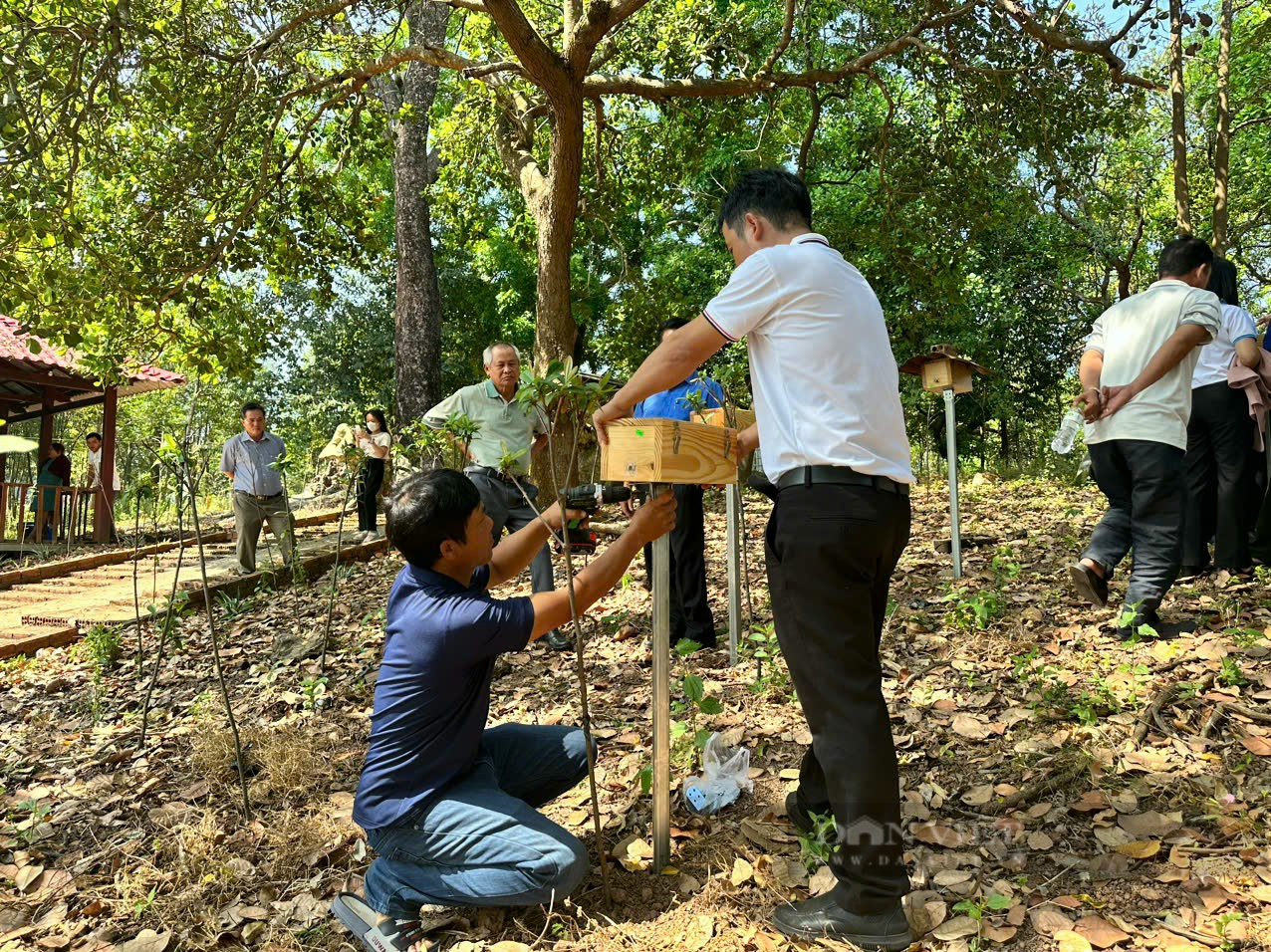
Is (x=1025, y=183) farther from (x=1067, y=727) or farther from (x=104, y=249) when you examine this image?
(x=104, y=249)

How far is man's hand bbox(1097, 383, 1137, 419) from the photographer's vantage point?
13.6ft

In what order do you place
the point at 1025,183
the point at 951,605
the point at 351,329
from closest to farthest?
the point at 951,605
the point at 1025,183
the point at 351,329

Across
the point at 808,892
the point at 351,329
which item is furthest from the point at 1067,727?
the point at 351,329

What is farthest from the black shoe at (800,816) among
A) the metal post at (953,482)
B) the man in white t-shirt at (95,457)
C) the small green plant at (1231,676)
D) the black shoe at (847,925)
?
the man in white t-shirt at (95,457)

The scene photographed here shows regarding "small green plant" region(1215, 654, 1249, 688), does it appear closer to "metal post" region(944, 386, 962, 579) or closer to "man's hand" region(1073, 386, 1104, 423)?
"man's hand" region(1073, 386, 1104, 423)

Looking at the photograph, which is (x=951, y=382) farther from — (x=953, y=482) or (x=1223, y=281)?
(x=1223, y=281)

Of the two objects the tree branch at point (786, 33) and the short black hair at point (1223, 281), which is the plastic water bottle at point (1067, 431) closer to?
the short black hair at point (1223, 281)

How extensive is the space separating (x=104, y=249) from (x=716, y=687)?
594 cm

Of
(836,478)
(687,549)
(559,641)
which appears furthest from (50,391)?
(836,478)

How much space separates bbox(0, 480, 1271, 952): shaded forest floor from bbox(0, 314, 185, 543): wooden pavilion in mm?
8117

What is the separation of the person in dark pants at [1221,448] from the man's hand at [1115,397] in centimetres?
106

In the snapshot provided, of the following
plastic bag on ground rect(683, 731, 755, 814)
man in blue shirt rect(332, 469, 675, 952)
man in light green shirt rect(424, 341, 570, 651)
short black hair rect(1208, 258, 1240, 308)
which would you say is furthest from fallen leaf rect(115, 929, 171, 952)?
short black hair rect(1208, 258, 1240, 308)

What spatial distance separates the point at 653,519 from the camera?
252cm

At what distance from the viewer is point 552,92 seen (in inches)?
275
